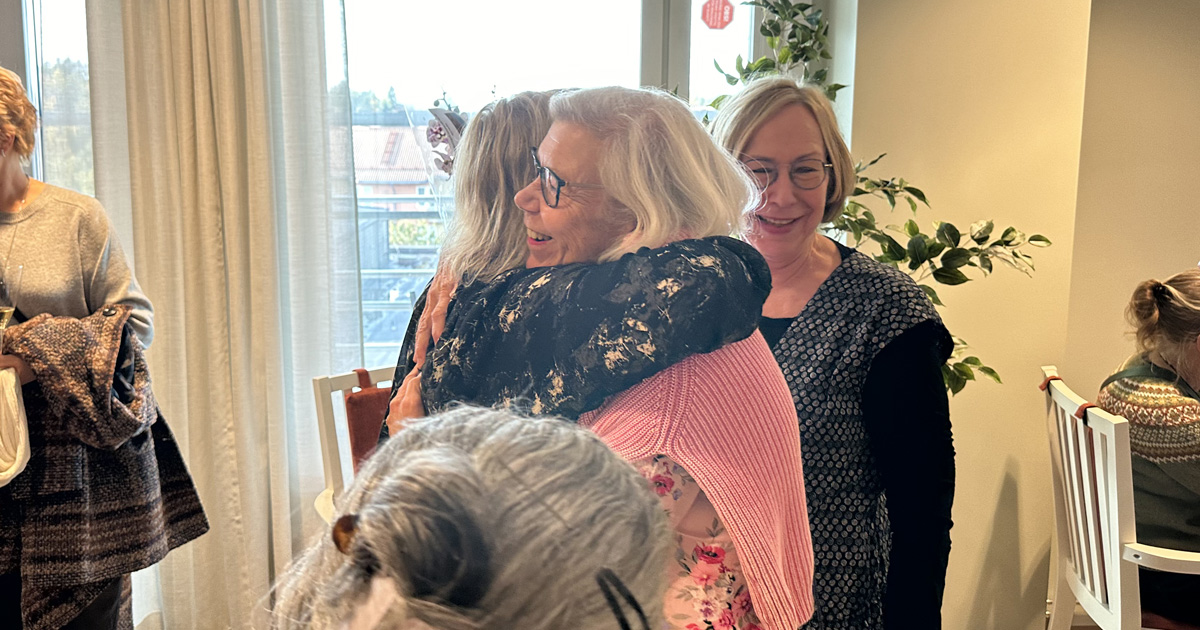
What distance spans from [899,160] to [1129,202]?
907 mm

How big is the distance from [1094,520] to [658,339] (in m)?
1.40

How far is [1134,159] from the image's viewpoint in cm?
198

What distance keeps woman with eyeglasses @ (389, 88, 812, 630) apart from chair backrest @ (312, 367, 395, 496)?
409 millimetres

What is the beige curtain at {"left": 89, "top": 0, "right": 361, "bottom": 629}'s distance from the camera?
1.93 meters

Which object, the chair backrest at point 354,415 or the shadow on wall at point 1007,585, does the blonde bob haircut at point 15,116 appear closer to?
the chair backrest at point 354,415

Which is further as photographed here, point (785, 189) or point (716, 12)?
point (716, 12)

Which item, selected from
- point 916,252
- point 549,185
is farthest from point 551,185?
→ point 916,252

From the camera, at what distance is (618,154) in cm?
62

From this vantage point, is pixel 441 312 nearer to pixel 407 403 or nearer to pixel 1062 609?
pixel 407 403

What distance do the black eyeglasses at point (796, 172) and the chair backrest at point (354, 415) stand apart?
518 millimetres

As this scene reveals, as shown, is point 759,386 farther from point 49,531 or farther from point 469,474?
point 49,531

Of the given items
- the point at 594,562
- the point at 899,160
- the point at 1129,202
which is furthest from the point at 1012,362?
the point at 594,562

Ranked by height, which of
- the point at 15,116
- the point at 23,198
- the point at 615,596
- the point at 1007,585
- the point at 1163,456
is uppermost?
the point at 15,116

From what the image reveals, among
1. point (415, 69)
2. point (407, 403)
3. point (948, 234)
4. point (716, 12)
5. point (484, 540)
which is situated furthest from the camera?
point (415, 69)
